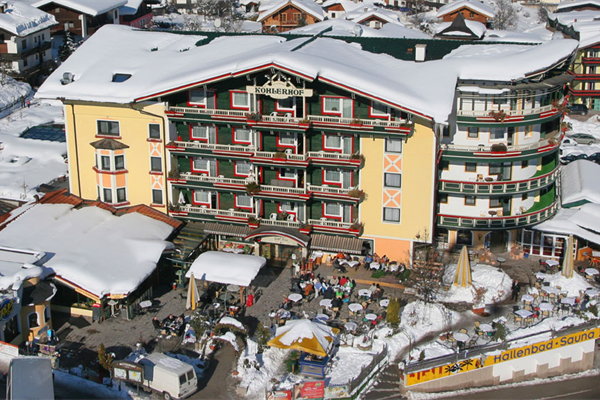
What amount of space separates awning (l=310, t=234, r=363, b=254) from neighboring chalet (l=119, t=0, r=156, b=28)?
277 feet

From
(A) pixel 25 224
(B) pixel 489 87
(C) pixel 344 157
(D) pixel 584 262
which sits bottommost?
Result: (D) pixel 584 262

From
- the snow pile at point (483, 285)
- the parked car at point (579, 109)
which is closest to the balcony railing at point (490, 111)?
the snow pile at point (483, 285)

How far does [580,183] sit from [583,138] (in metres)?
27.1

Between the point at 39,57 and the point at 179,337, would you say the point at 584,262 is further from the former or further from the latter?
the point at 39,57

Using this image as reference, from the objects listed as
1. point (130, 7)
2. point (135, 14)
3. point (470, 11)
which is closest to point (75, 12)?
point (130, 7)

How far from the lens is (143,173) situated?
60.3 metres

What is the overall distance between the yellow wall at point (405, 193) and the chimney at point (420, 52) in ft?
25.6

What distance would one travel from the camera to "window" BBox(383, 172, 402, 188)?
56.2m

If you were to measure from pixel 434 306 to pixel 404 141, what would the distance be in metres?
11.2

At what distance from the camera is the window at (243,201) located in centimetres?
6006

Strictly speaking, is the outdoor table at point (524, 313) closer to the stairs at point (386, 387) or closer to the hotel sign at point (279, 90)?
the stairs at point (386, 387)

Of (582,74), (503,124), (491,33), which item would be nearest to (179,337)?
(503,124)

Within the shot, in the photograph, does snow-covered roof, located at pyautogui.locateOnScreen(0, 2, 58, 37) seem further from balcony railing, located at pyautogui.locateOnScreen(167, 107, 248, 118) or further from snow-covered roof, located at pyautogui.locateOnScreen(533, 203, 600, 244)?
snow-covered roof, located at pyautogui.locateOnScreen(533, 203, 600, 244)

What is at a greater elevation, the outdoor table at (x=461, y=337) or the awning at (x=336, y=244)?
the awning at (x=336, y=244)
